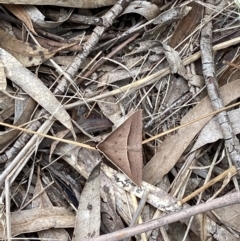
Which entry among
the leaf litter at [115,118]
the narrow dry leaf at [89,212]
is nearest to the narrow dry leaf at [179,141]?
the leaf litter at [115,118]

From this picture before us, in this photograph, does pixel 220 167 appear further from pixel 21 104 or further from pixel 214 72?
pixel 21 104

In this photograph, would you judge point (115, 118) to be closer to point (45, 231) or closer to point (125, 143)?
point (125, 143)

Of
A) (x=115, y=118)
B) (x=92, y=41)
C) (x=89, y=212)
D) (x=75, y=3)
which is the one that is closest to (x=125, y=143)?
(x=115, y=118)

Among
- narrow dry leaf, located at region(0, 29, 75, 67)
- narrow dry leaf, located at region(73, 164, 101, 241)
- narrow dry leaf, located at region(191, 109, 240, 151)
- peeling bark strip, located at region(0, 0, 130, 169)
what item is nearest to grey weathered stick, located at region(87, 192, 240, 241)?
narrow dry leaf, located at region(73, 164, 101, 241)

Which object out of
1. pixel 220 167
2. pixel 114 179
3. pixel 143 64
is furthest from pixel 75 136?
pixel 220 167

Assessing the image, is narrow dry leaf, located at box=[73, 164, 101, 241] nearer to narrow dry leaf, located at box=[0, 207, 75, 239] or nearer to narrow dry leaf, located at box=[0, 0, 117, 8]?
narrow dry leaf, located at box=[0, 207, 75, 239]

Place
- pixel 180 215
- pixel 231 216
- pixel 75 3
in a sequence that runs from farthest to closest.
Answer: pixel 75 3
pixel 231 216
pixel 180 215
